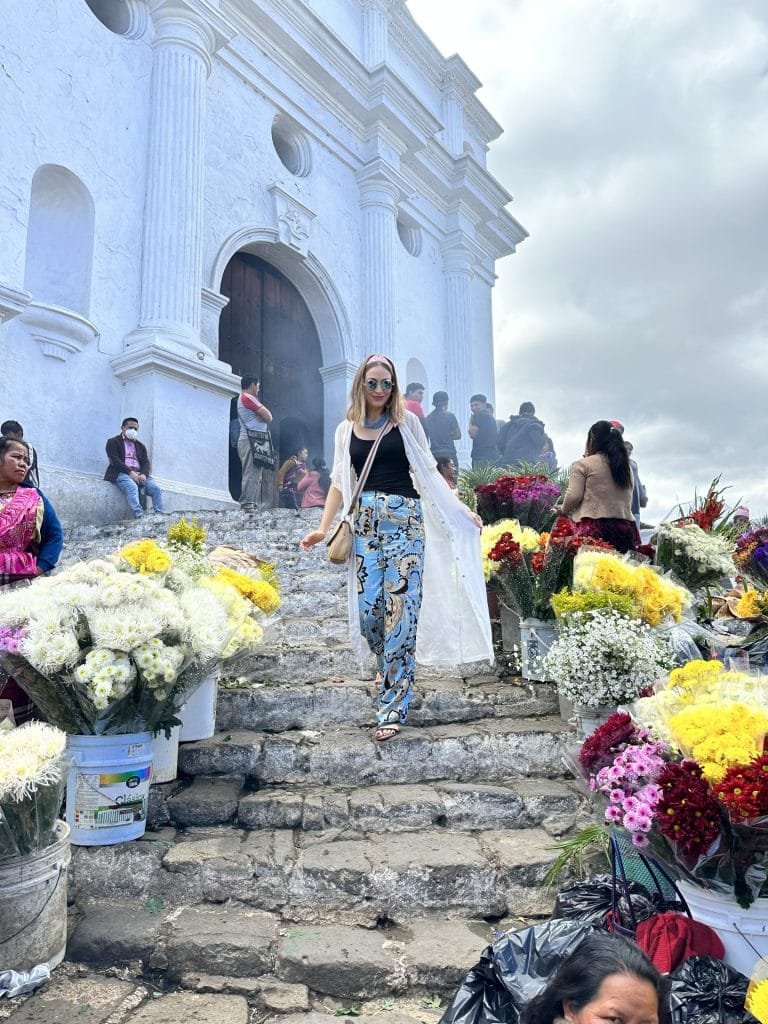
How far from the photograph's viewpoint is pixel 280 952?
2.36m

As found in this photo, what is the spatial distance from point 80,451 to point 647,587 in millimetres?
7325

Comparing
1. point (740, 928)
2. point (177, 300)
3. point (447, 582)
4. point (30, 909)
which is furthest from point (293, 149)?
point (740, 928)

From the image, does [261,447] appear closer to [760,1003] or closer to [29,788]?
A: [29,788]

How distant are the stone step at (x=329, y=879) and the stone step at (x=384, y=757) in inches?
23.1

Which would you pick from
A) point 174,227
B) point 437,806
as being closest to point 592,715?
point 437,806

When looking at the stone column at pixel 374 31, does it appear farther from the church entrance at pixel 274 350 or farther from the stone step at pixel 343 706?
the stone step at pixel 343 706

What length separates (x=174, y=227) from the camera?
384 inches

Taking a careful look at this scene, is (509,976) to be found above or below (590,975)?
below

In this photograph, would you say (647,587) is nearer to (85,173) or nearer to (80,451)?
(80,451)

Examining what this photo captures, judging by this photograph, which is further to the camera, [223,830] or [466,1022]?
[223,830]

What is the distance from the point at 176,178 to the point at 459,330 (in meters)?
8.13

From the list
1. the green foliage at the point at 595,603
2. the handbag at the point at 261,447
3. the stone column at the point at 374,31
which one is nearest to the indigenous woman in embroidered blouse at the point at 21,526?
the green foliage at the point at 595,603

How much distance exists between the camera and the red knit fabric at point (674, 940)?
182cm

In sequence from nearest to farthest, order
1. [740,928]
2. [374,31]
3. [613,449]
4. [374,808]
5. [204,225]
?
[740,928], [374,808], [613,449], [204,225], [374,31]
